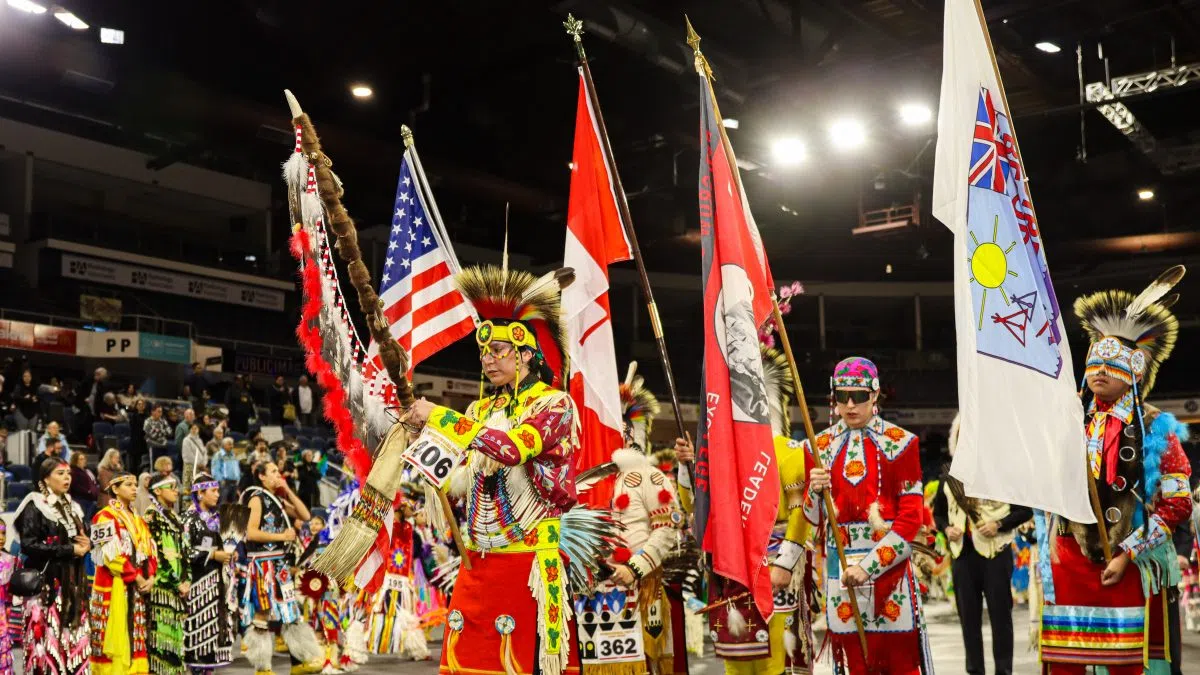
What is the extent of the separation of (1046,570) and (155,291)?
26520mm

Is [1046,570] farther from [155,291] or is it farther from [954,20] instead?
[155,291]

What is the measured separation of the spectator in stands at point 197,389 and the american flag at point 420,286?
47.3 feet

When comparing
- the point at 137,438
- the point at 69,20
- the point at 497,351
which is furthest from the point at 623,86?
the point at 497,351

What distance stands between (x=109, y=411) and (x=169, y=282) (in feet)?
32.5

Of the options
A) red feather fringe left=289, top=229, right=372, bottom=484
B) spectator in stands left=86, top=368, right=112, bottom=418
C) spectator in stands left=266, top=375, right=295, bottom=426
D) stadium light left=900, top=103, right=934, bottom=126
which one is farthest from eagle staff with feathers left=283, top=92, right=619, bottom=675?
spectator in stands left=266, top=375, right=295, bottom=426

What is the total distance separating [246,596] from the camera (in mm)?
9070

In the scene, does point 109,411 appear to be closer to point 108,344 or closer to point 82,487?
point 82,487

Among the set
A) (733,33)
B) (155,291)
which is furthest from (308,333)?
(155,291)

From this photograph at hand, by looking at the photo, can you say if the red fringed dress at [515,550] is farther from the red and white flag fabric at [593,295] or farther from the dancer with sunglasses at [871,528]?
the red and white flag fabric at [593,295]

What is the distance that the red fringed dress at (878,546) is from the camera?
493 cm

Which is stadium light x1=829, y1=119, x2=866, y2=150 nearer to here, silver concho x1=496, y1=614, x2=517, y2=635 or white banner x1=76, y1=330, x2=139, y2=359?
silver concho x1=496, y1=614, x2=517, y2=635

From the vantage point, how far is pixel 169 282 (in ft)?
93.9

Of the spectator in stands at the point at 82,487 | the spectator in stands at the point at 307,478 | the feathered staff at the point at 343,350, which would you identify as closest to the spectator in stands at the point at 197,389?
the spectator in stands at the point at 307,478

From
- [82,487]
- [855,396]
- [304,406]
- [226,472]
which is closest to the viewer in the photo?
[855,396]
